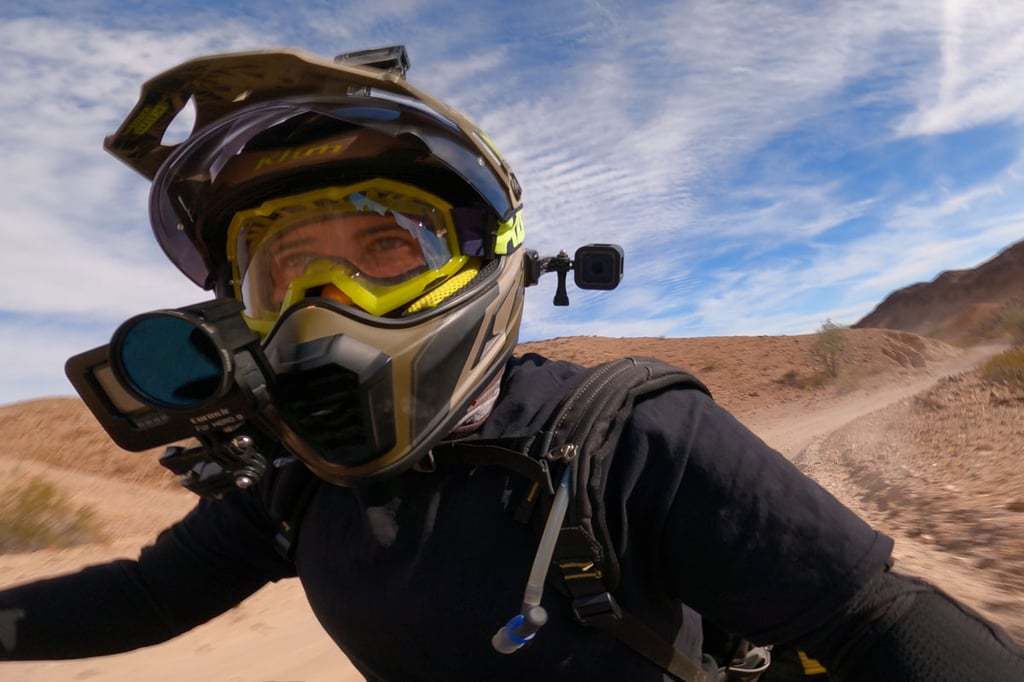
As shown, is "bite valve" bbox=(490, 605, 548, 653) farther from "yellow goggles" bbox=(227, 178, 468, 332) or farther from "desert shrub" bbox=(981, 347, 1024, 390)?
"desert shrub" bbox=(981, 347, 1024, 390)

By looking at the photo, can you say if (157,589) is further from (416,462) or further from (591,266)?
(591,266)

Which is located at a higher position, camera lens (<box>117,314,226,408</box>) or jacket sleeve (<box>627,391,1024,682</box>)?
camera lens (<box>117,314,226,408</box>)

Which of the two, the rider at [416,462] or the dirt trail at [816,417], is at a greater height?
the rider at [416,462]

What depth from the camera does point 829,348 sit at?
991 inches

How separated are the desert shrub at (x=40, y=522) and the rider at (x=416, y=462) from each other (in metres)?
7.59

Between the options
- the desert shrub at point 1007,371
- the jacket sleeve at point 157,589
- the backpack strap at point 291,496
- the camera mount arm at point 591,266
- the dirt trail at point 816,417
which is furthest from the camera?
the dirt trail at point 816,417

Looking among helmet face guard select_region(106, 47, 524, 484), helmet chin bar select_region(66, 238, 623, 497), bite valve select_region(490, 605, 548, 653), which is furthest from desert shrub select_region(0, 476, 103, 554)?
bite valve select_region(490, 605, 548, 653)

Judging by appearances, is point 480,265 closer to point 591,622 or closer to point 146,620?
point 591,622

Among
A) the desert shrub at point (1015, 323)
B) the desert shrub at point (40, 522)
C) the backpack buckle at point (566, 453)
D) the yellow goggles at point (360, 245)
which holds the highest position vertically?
the desert shrub at point (1015, 323)

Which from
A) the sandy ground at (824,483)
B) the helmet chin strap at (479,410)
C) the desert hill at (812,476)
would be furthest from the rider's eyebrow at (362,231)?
the sandy ground at (824,483)

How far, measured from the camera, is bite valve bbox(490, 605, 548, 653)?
1114 mm

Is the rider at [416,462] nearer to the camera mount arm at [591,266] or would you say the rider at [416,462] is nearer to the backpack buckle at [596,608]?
the backpack buckle at [596,608]

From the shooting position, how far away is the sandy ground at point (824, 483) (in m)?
3.85

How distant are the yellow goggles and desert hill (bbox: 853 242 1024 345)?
5608 centimetres
